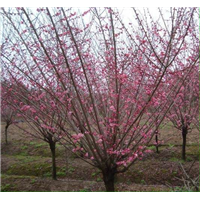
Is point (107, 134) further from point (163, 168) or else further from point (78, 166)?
point (78, 166)

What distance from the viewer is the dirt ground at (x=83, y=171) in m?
6.11

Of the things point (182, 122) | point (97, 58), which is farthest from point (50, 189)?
point (182, 122)

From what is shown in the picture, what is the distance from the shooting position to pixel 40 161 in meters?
8.58

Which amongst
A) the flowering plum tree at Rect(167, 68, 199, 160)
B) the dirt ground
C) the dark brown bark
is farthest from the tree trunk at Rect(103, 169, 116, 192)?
the flowering plum tree at Rect(167, 68, 199, 160)

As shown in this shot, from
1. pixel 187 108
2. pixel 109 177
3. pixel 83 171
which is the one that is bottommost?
pixel 83 171

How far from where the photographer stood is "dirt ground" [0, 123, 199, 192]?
20.0 ft

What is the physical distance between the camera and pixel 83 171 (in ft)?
24.9

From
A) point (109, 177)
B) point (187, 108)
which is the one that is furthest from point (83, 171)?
point (109, 177)

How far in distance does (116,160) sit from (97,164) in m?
0.31

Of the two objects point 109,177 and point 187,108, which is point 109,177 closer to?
point 109,177

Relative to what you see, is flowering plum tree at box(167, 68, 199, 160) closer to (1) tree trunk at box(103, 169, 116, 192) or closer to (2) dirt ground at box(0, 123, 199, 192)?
(2) dirt ground at box(0, 123, 199, 192)

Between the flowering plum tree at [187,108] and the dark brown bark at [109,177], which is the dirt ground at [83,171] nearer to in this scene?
the flowering plum tree at [187,108]

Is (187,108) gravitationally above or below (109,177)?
above

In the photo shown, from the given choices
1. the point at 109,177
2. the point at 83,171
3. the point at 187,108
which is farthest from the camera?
the point at 83,171
